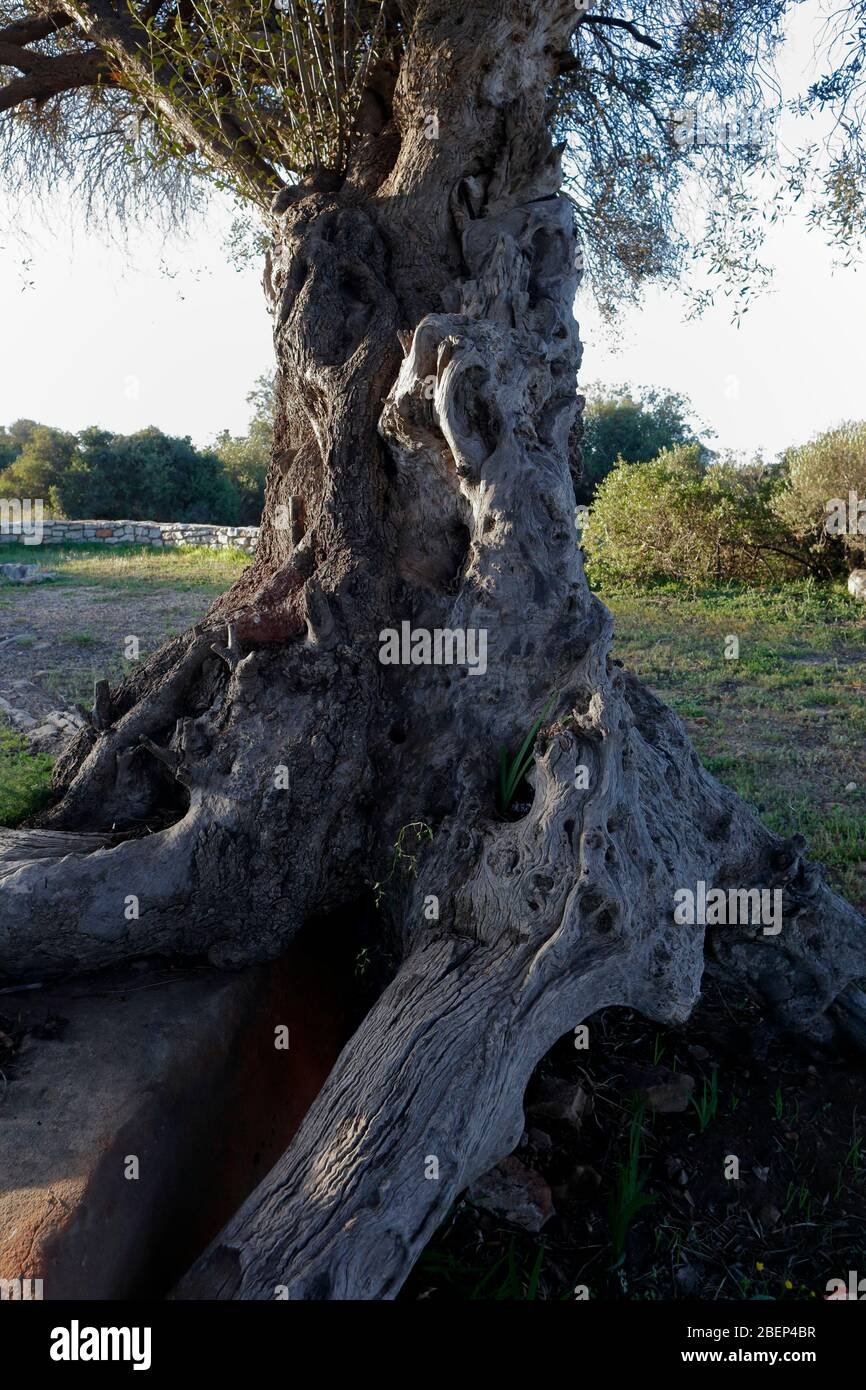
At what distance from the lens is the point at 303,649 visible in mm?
3967

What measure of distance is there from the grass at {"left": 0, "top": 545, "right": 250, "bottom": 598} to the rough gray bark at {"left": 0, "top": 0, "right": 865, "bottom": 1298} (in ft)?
26.1

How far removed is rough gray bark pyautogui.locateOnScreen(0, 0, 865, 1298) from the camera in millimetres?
3008

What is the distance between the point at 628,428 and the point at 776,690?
22.4 m

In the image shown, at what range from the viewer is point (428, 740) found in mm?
3918

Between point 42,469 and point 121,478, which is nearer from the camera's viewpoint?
point 42,469

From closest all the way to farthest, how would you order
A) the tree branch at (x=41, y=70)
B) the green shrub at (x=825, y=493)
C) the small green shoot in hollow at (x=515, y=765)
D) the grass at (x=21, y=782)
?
the small green shoot in hollow at (x=515, y=765), the grass at (x=21, y=782), the tree branch at (x=41, y=70), the green shrub at (x=825, y=493)

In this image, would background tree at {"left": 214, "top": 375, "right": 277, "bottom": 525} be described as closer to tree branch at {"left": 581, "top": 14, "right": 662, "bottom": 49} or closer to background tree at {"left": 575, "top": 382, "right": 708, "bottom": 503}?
background tree at {"left": 575, "top": 382, "right": 708, "bottom": 503}

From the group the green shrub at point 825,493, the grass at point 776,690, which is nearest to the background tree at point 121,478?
the grass at point 776,690

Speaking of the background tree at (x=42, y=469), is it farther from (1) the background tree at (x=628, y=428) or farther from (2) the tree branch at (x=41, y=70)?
(2) the tree branch at (x=41, y=70)

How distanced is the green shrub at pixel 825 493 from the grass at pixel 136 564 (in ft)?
27.2

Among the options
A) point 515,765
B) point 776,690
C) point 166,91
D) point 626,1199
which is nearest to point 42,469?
point 776,690

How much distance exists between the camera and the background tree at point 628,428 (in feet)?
94.8

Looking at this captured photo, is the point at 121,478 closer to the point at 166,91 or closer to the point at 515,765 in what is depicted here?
the point at 166,91
